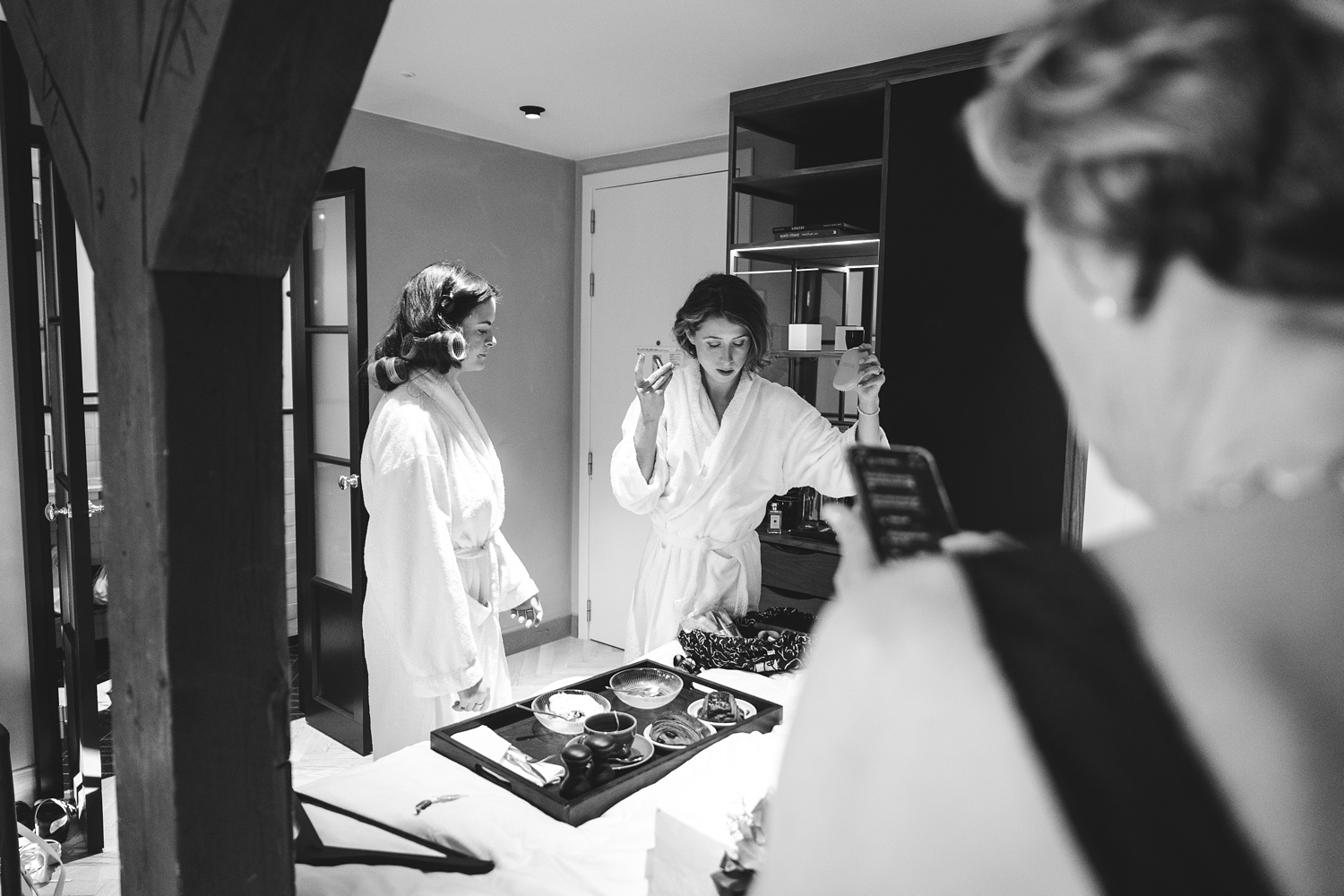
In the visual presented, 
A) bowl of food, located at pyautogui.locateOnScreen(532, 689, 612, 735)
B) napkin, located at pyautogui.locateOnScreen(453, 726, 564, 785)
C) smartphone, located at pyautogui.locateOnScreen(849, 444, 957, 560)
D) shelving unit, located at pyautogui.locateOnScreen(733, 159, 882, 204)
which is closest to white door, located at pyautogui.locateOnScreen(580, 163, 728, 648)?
shelving unit, located at pyautogui.locateOnScreen(733, 159, 882, 204)

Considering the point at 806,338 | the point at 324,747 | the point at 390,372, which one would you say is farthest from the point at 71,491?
the point at 806,338

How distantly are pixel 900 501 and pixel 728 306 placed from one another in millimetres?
1960

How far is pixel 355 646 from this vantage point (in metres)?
3.22

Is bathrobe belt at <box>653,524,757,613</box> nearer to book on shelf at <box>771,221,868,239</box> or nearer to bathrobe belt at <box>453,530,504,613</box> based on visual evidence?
bathrobe belt at <box>453,530,504,613</box>

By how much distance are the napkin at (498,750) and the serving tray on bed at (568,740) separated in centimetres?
1

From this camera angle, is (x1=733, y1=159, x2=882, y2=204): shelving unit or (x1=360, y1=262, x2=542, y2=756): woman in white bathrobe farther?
(x1=733, y1=159, x2=882, y2=204): shelving unit

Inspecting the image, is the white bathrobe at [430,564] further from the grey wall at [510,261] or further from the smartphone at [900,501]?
the smartphone at [900,501]

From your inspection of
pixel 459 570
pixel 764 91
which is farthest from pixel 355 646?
pixel 764 91

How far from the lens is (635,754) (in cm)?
150

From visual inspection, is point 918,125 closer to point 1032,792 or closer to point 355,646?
point 355,646

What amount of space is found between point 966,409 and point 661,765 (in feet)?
5.88

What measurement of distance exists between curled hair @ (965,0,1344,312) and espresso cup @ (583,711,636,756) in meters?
1.30

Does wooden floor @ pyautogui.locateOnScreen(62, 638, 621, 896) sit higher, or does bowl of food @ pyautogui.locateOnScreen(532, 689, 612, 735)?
bowl of food @ pyautogui.locateOnScreen(532, 689, 612, 735)

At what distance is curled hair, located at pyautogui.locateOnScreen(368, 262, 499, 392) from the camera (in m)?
2.31
